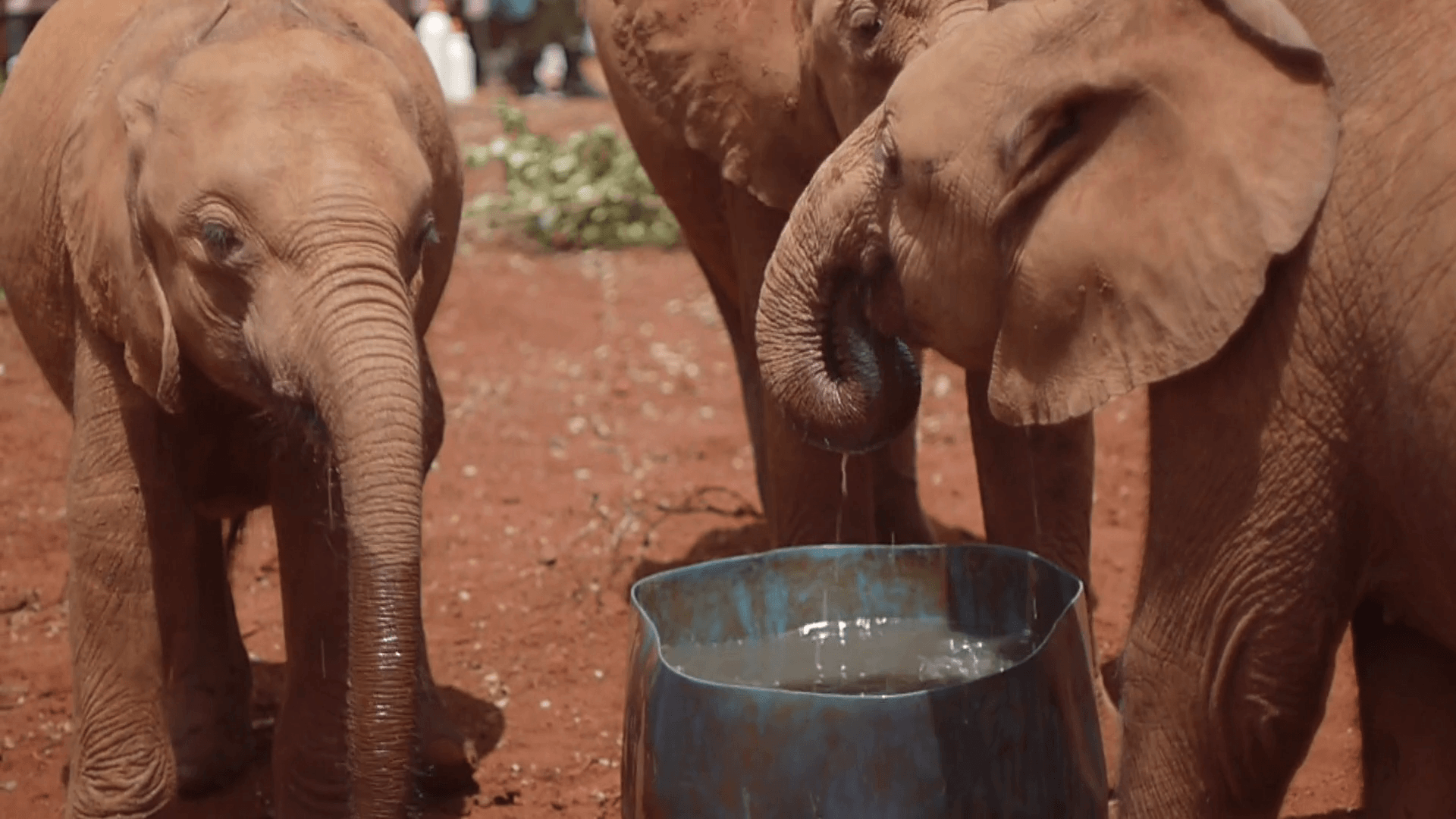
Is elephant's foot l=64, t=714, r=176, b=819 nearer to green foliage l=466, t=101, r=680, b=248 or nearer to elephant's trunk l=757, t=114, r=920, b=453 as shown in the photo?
elephant's trunk l=757, t=114, r=920, b=453

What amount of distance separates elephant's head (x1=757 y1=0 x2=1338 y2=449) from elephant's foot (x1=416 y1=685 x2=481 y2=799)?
1626mm

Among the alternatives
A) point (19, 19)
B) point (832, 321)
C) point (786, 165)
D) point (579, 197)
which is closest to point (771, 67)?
point (786, 165)

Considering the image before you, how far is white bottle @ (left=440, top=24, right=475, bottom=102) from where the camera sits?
13336 mm

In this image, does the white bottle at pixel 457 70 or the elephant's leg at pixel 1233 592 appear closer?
the elephant's leg at pixel 1233 592

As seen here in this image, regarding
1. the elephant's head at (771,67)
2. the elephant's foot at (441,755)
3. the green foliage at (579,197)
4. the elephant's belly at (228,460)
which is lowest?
the elephant's foot at (441,755)

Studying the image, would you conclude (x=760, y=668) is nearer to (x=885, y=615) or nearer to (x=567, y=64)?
(x=885, y=615)

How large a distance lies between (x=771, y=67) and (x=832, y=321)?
1.25 metres

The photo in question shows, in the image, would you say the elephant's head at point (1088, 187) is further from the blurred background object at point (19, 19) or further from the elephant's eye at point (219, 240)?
the blurred background object at point (19, 19)

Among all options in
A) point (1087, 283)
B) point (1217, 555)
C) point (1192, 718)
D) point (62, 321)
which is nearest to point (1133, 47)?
point (1087, 283)

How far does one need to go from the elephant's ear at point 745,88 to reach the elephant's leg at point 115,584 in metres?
1.46

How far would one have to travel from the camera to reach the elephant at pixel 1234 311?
8.21 ft

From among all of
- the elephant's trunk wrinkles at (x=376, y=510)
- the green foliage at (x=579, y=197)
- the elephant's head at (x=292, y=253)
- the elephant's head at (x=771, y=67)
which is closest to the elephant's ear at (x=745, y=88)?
the elephant's head at (x=771, y=67)

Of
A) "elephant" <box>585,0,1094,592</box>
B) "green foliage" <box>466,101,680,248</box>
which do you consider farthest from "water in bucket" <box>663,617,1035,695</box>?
"green foliage" <box>466,101,680,248</box>

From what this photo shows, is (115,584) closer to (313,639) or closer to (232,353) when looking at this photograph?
(313,639)
